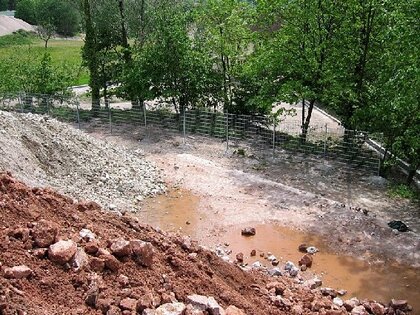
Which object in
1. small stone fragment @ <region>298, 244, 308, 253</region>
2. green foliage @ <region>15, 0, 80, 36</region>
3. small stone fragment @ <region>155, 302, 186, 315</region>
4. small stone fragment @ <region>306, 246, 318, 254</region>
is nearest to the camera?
small stone fragment @ <region>155, 302, 186, 315</region>

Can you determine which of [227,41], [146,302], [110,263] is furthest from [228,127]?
[146,302]

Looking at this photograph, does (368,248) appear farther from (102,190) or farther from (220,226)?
(102,190)

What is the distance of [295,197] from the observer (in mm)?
15094

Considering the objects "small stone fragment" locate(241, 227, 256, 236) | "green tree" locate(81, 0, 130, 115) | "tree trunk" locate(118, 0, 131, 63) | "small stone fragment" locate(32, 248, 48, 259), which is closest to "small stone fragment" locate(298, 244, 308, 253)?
"small stone fragment" locate(241, 227, 256, 236)

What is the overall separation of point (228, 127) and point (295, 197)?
706 cm

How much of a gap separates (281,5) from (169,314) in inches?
561

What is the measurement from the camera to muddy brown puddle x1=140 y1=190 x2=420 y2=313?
36.0 feet

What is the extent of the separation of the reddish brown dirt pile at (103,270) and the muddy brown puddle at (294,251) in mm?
1356

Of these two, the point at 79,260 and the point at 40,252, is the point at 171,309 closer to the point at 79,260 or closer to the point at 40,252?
the point at 79,260

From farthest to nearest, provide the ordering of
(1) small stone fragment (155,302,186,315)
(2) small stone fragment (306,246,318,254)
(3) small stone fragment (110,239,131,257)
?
(2) small stone fragment (306,246,318,254) < (3) small stone fragment (110,239,131,257) < (1) small stone fragment (155,302,186,315)

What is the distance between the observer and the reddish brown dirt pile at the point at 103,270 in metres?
6.95

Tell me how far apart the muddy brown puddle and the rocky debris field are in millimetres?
960

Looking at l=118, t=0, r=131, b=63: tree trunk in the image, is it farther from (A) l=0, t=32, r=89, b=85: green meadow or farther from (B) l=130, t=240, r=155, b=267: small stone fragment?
(A) l=0, t=32, r=89, b=85: green meadow

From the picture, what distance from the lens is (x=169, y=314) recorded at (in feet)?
23.6
